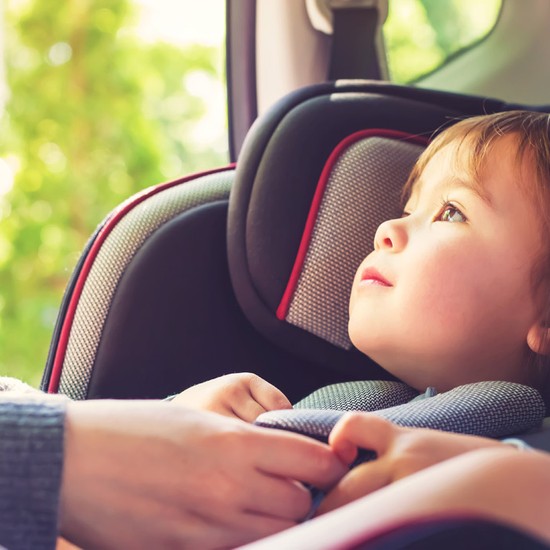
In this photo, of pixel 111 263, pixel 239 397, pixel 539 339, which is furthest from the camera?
pixel 111 263

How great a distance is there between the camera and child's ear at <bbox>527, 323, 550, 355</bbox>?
1.03 meters

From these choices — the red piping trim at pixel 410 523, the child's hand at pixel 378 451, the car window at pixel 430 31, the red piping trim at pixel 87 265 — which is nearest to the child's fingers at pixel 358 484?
the child's hand at pixel 378 451

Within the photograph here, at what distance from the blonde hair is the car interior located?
0.09m

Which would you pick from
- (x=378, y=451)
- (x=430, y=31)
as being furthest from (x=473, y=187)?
(x=430, y=31)

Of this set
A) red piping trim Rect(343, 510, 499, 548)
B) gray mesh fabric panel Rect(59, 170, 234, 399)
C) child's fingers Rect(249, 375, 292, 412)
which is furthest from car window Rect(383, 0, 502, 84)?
red piping trim Rect(343, 510, 499, 548)

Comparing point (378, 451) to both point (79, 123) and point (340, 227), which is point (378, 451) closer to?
point (340, 227)

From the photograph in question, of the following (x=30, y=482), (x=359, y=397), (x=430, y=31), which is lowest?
(x=359, y=397)

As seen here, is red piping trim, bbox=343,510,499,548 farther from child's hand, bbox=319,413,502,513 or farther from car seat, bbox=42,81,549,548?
car seat, bbox=42,81,549,548

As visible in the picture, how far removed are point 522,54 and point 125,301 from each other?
92cm

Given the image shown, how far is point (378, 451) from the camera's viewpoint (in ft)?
2.28

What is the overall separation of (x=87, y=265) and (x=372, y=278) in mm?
364

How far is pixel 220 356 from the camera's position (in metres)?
1.16

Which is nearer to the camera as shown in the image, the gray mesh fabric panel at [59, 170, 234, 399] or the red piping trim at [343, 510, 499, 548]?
the red piping trim at [343, 510, 499, 548]

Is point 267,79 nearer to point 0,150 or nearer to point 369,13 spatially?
point 369,13
